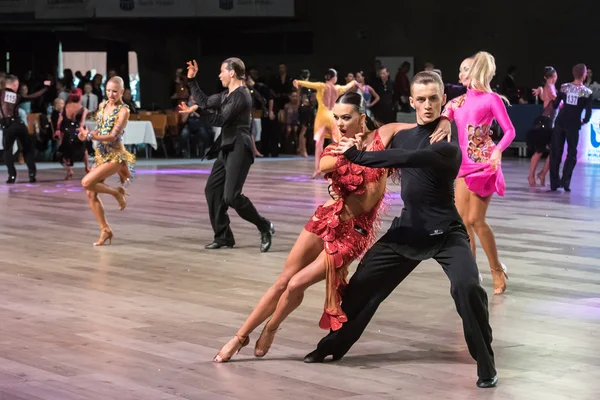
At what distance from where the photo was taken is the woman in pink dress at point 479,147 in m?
7.63

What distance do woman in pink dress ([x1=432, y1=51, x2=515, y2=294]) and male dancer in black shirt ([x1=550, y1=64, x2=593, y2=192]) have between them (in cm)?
818

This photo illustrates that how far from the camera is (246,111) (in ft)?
32.3

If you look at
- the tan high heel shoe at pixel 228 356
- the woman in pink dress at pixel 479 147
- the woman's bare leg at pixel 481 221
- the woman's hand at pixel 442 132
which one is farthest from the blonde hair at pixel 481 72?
the tan high heel shoe at pixel 228 356

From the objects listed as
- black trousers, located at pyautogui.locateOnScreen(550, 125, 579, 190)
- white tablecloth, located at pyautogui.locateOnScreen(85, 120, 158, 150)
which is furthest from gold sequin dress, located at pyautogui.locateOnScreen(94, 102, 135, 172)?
white tablecloth, located at pyautogui.locateOnScreen(85, 120, 158, 150)

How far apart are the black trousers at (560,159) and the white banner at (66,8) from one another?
1366cm

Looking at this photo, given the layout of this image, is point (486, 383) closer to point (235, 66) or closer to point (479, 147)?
point (479, 147)

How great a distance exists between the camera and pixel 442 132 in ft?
17.4

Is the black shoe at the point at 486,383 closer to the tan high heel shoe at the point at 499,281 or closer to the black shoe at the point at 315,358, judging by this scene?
the black shoe at the point at 315,358

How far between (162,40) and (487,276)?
21537mm

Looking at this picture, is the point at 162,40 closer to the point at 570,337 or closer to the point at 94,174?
the point at 94,174

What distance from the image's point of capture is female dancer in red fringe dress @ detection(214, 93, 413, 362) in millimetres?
5441

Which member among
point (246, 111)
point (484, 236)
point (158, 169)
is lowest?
point (158, 169)

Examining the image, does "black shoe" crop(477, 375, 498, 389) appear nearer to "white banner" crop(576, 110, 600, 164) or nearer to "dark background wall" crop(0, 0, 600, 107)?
"white banner" crop(576, 110, 600, 164)

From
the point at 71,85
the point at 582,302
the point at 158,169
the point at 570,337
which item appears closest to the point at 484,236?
the point at 582,302
